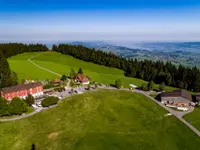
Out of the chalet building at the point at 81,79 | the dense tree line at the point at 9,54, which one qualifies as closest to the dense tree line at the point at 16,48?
the dense tree line at the point at 9,54

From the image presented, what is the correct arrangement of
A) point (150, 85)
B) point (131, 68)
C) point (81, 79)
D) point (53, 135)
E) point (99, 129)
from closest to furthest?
point (53, 135) < point (99, 129) < point (150, 85) < point (81, 79) < point (131, 68)

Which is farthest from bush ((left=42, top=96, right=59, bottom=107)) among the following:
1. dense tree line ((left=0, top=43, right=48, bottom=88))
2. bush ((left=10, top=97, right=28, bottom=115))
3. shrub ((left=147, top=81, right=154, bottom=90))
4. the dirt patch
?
shrub ((left=147, top=81, right=154, bottom=90))

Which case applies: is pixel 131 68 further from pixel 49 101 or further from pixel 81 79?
pixel 49 101

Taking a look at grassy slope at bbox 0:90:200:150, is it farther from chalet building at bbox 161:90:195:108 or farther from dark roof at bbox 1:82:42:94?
dark roof at bbox 1:82:42:94

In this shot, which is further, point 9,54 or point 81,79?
point 9,54

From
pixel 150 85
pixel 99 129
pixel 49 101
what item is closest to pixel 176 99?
pixel 150 85

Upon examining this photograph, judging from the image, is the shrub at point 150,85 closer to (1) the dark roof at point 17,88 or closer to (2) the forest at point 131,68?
(2) the forest at point 131,68
